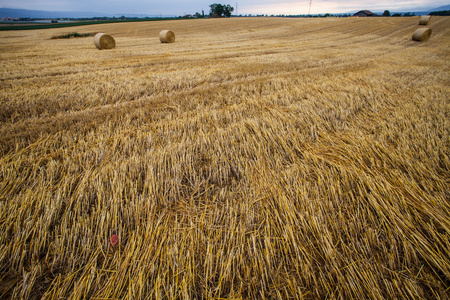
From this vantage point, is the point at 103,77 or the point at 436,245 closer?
the point at 436,245

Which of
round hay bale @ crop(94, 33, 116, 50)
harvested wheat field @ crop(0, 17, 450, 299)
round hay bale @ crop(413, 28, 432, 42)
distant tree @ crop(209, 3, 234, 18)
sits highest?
distant tree @ crop(209, 3, 234, 18)

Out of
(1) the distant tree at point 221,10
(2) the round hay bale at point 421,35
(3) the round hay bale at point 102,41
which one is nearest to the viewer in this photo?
(3) the round hay bale at point 102,41

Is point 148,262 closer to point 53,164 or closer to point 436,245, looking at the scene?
point 53,164

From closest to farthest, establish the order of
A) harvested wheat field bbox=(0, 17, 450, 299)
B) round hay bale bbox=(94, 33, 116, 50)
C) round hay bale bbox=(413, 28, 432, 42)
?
harvested wheat field bbox=(0, 17, 450, 299), round hay bale bbox=(94, 33, 116, 50), round hay bale bbox=(413, 28, 432, 42)

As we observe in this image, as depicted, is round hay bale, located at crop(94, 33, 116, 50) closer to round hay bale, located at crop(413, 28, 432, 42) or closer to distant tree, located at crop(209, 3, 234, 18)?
round hay bale, located at crop(413, 28, 432, 42)

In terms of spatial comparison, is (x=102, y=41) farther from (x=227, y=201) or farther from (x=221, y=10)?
(x=221, y=10)

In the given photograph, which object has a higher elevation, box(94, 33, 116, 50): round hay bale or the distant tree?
the distant tree

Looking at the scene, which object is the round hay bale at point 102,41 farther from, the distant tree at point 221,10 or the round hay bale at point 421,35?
the distant tree at point 221,10

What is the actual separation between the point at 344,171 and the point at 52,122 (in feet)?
14.7

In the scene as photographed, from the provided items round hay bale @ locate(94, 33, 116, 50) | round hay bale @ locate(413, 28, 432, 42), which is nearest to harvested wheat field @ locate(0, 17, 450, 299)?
round hay bale @ locate(94, 33, 116, 50)

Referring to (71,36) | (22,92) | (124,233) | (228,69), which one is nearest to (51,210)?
(124,233)

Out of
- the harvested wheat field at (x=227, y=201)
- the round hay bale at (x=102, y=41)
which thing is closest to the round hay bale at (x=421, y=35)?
the harvested wheat field at (x=227, y=201)

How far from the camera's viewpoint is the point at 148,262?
1.52 m

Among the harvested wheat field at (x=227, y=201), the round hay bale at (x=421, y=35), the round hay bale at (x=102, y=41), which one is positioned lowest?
the harvested wheat field at (x=227, y=201)
